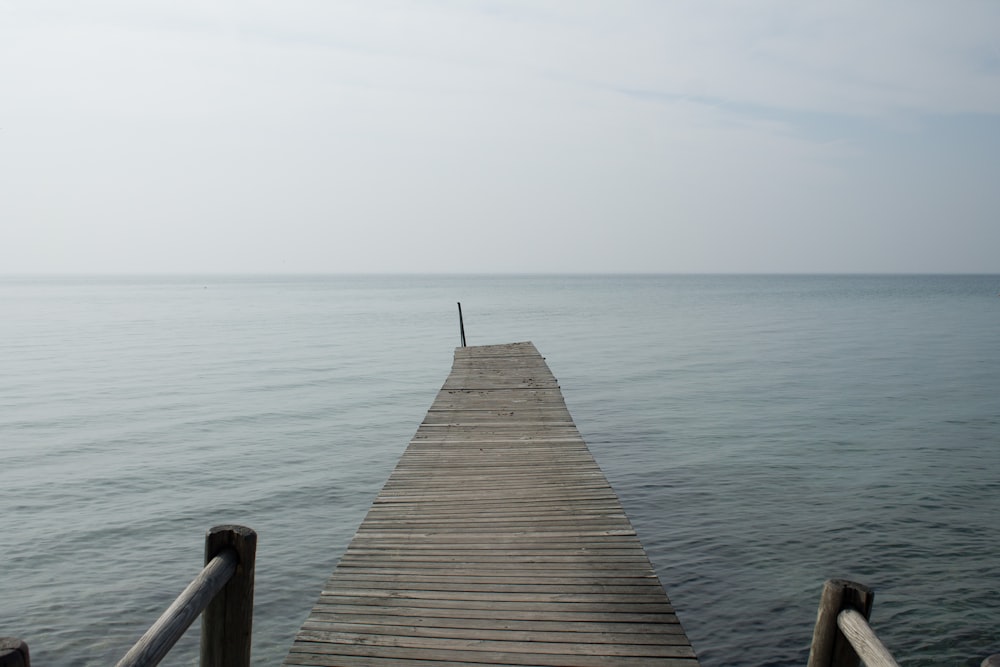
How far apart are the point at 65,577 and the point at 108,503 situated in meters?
3.16

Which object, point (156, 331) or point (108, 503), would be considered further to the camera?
point (156, 331)

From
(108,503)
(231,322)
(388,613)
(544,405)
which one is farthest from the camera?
(231,322)

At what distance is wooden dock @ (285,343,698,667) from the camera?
5.21 m

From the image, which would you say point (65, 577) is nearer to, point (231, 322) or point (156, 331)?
point (156, 331)

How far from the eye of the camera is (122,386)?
82.9 feet

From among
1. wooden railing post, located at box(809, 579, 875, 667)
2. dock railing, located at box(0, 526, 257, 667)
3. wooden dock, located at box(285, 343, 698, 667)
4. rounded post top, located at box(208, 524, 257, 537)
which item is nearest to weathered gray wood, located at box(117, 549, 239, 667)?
dock railing, located at box(0, 526, 257, 667)

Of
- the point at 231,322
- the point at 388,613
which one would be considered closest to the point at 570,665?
the point at 388,613

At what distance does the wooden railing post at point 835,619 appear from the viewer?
4023mm

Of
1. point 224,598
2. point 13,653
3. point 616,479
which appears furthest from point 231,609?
point 616,479

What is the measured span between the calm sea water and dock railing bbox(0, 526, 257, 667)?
10.4 feet

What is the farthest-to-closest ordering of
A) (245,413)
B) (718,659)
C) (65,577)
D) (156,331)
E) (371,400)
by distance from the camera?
(156,331)
(371,400)
(245,413)
(65,577)
(718,659)

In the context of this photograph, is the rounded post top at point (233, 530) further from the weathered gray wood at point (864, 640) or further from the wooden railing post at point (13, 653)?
the weathered gray wood at point (864, 640)

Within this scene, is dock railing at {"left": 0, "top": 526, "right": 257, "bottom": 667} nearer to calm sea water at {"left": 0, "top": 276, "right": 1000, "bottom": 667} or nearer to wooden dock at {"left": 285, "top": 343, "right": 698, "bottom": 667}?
wooden dock at {"left": 285, "top": 343, "right": 698, "bottom": 667}

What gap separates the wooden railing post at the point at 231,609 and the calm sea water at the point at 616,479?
3.15 metres
